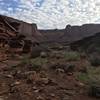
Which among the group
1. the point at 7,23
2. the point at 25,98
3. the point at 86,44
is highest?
the point at 7,23

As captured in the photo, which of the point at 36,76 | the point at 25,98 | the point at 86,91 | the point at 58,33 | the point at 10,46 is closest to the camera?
the point at 25,98

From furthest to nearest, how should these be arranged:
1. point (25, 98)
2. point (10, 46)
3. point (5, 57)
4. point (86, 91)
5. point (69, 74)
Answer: point (10, 46) → point (5, 57) → point (69, 74) → point (86, 91) → point (25, 98)

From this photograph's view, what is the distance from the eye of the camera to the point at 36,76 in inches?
354

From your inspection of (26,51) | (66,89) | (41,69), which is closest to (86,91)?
(66,89)

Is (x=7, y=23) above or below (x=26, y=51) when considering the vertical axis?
above

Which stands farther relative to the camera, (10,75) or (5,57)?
(5,57)

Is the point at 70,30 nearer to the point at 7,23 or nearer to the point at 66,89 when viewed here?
the point at 7,23

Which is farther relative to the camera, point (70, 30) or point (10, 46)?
point (70, 30)

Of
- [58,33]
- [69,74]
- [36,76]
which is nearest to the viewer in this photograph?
[36,76]

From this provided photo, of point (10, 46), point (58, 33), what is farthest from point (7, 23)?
point (58, 33)

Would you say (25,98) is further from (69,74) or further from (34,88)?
(69,74)

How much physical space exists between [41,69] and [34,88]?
2.79m

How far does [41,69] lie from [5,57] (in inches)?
252

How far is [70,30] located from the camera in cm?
5125
